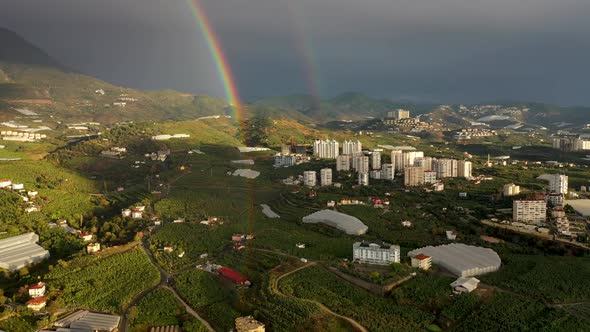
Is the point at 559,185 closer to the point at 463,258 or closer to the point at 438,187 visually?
the point at 438,187

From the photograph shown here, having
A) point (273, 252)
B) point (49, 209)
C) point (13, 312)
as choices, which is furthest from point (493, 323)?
point (49, 209)

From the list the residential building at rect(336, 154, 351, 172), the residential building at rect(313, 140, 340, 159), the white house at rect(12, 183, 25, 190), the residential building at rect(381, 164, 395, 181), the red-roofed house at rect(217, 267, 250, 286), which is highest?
the residential building at rect(313, 140, 340, 159)

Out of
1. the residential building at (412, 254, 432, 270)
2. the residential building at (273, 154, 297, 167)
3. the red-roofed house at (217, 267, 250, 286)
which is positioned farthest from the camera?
the residential building at (273, 154, 297, 167)

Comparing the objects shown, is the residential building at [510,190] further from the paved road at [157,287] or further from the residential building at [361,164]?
the paved road at [157,287]

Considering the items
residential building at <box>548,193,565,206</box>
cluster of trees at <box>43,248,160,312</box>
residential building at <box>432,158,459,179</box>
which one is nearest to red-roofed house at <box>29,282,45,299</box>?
cluster of trees at <box>43,248,160,312</box>

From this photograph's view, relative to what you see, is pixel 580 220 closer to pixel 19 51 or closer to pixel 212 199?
pixel 212 199

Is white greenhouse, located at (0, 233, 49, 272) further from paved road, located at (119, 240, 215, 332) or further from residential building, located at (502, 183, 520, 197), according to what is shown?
residential building, located at (502, 183, 520, 197)

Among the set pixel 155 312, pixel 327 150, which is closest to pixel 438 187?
pixel 327 150
